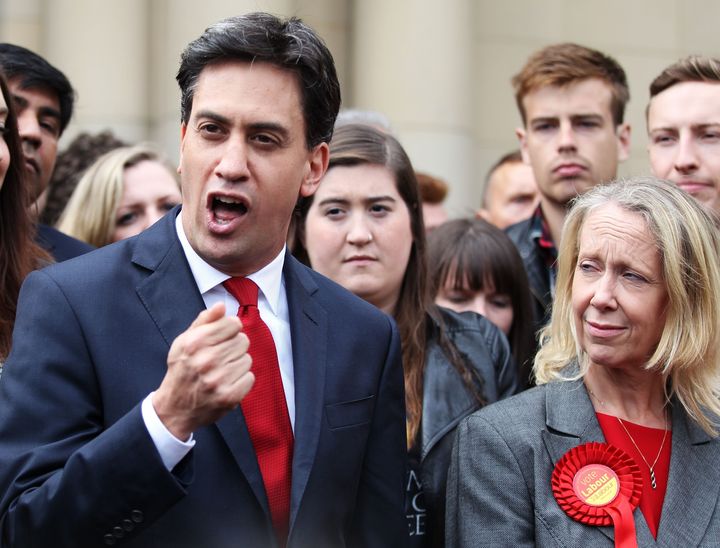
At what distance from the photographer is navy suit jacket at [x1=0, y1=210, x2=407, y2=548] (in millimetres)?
2244

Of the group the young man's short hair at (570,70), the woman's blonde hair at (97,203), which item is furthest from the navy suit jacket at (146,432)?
the young man's short hair at (570,70)

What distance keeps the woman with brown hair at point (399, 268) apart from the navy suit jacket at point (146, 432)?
32.4 inches

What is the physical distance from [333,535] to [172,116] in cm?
487

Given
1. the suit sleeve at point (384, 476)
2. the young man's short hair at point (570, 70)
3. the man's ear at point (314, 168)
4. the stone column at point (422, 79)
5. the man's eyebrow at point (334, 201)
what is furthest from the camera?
the stone column at point (422, 79)

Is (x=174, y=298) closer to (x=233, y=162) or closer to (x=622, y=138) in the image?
(x=233, y=162)

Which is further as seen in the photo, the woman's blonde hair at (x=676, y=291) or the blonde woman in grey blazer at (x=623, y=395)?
the woman's blonde hair at (x=676, y=291)

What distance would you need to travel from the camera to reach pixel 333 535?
265 cm

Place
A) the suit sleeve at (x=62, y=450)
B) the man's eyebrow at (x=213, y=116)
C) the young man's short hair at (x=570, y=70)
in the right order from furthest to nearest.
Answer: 1. the young man's short hair at (x=570, y=70)
2. the man's eyebrow at (x=213, y=116)
3. the suit sleeve at (x=62, y=450)

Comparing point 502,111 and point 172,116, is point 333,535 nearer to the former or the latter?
Result: point 172,116

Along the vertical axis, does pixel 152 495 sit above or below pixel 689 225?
below

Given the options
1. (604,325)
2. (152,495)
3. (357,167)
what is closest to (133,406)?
(152,495)

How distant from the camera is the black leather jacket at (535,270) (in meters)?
4.62

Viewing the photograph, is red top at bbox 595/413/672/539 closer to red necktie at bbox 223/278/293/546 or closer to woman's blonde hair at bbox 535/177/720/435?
woman's blonde hair at bbox 535/177/720/435

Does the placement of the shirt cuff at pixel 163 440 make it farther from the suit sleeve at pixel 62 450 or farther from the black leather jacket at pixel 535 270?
the black leather jacket at pixel 535 270
